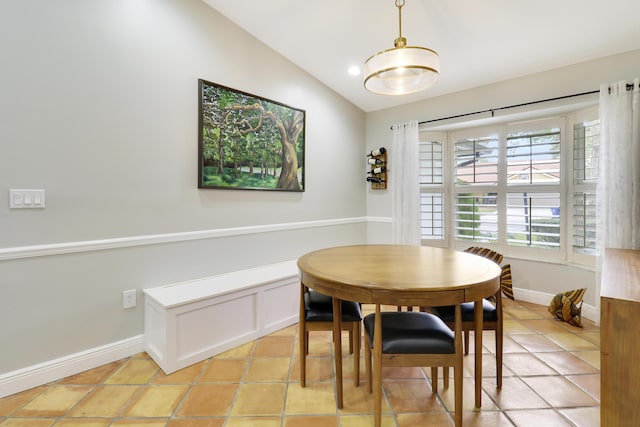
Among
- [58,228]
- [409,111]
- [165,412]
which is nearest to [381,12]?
[409,111]

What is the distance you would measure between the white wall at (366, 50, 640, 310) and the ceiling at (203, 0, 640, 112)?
0.30ft

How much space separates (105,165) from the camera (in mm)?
2104

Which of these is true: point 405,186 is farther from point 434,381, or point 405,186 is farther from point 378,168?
point 434,381

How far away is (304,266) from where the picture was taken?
172cm

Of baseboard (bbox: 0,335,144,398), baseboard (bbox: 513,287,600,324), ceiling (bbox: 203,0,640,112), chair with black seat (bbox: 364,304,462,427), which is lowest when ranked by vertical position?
baseboard (bbox: 0,335,144,398)

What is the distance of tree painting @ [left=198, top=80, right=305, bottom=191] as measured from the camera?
2.58 m

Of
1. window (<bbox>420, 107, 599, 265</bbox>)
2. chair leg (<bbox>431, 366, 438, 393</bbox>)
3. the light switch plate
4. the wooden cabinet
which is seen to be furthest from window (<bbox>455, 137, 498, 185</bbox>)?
the light switch plate

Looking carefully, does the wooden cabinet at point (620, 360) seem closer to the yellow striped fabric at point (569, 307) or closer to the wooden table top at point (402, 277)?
the wooden table top at point (402, 277)

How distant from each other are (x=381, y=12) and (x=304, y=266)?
2122mm

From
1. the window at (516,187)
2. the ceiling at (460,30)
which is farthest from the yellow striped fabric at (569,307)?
the ceiling at (460,30)

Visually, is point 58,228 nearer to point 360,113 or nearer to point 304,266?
point 304,266

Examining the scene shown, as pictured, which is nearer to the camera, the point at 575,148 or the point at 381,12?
the point at 381,12

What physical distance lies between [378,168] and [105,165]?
2.97 m

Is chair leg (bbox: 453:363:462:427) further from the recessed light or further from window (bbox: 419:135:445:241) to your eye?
the recessed light
